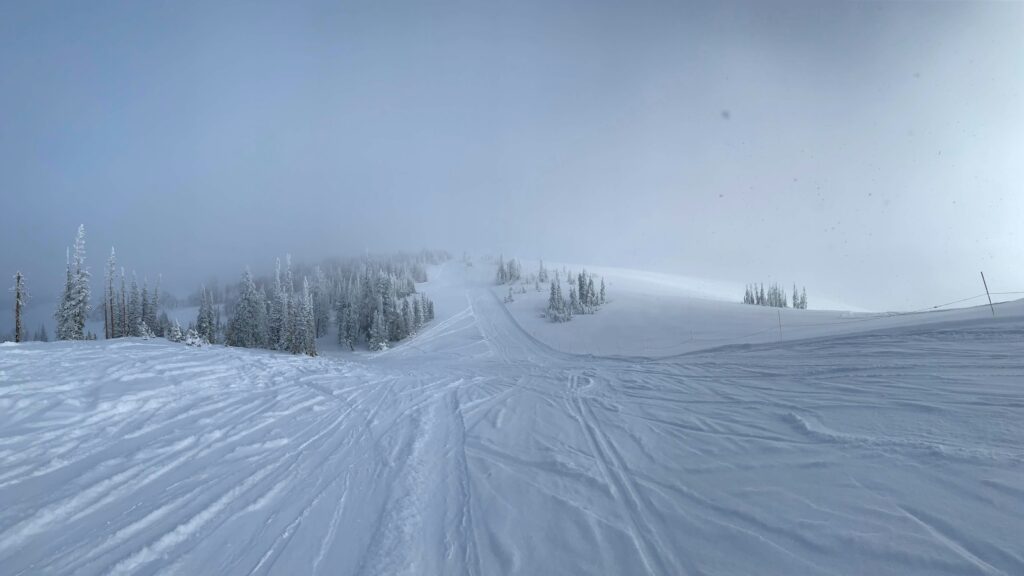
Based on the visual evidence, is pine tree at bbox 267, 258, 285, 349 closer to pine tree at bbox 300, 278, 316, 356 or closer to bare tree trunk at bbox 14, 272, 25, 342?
pine tree at bbox 300, 278, 316, 356

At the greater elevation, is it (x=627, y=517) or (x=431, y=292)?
(x=431, y=292)

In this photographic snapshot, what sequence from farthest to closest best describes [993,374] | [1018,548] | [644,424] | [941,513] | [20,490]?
[644,424] → [993,374] → [20,490] → [941,513] → [1018,548]

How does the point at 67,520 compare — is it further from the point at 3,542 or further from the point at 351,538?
the point at 351,538

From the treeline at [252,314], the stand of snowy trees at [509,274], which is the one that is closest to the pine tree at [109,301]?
the treeline at [252,314]

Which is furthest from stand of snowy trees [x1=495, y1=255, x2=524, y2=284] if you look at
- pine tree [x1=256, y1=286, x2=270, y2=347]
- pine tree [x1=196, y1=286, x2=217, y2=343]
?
pine tree [x1=196, y1=286, x2=217, y2=343]

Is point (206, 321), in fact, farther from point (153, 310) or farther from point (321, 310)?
point (321, 310)

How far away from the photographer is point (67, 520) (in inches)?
172

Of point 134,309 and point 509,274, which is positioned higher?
point 509,274

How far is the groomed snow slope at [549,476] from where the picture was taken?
3.58m

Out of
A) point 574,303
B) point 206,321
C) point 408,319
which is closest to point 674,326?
point 574,303

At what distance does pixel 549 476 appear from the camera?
5.40 metres

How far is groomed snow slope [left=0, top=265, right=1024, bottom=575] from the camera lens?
358 centimetres

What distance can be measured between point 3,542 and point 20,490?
1.56m

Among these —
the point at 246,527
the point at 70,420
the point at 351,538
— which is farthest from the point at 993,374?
the point at 70,420
